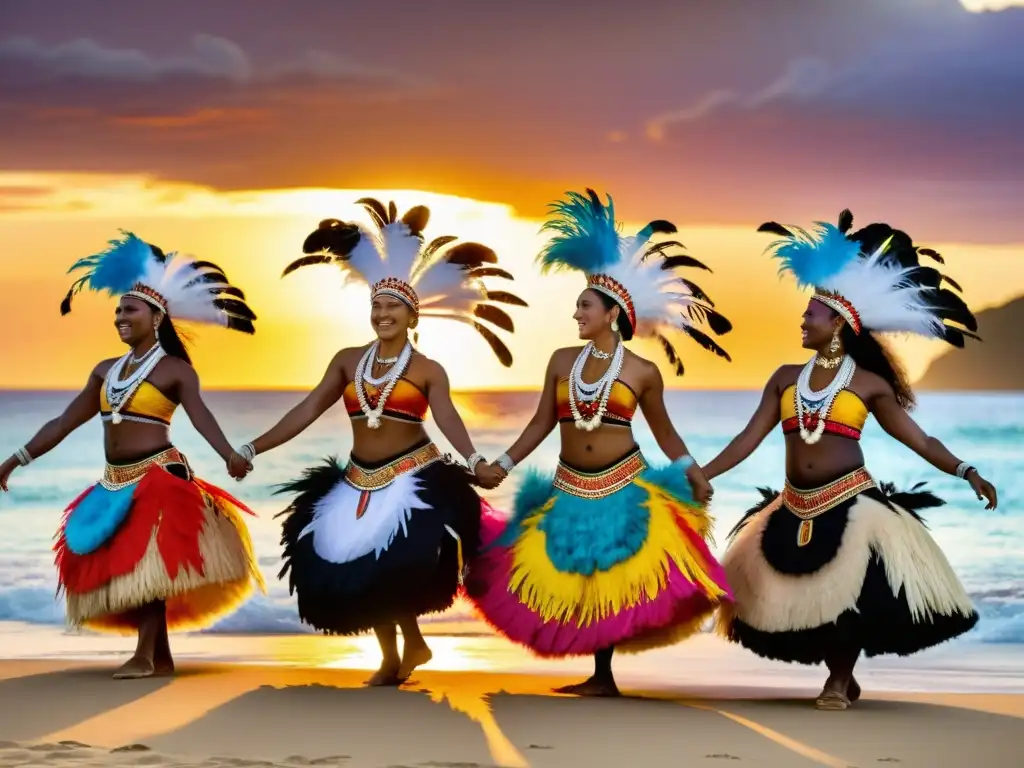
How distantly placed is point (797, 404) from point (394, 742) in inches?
85.5

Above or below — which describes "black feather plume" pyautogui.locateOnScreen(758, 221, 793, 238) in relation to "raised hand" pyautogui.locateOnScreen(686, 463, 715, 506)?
above

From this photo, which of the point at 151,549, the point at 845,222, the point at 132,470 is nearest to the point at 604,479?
the point at 845,222

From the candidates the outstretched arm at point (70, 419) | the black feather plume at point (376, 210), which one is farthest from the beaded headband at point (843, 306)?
the outstretched arm at point (70, 419)

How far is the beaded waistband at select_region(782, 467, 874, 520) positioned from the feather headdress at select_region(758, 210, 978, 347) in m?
0.60

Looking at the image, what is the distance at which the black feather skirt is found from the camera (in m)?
7.04

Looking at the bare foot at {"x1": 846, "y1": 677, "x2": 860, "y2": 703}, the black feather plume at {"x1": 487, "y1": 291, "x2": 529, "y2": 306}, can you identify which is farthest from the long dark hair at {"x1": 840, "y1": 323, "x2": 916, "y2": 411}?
the black feather plume at {"x1": 487, "y1": 291, "x2": 529, "y2": 306}

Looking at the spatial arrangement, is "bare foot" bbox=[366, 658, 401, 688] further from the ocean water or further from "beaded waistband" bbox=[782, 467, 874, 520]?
the ocean water

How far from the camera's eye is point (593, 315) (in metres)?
7.18

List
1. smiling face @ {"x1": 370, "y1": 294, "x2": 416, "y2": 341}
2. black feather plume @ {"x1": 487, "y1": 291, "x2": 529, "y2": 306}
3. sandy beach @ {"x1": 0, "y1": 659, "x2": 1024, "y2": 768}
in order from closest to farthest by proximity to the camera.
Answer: sandy beach @ {"x1": 0, "y1": 659, "x2": 1024, "y2": 768}, smiling face @ {"x1": 370, "y1": 294, "x2": 416, "y2": 341}, black feather plume @ {"x1": 487, "y1": 291, "x2": 529, "y2": 306}

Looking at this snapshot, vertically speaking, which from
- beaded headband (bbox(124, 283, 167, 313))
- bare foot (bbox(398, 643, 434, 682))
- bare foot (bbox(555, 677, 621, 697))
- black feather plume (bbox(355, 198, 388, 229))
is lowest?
bare foot (bbox(555, 677, 621, 697))

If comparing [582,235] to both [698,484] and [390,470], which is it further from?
[390,470]

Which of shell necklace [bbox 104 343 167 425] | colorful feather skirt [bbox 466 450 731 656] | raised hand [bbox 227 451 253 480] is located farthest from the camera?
shell necklace [bbox 104 343 167 425]

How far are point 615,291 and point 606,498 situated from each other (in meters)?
0.87

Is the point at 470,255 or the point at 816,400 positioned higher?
the point at 470,255
